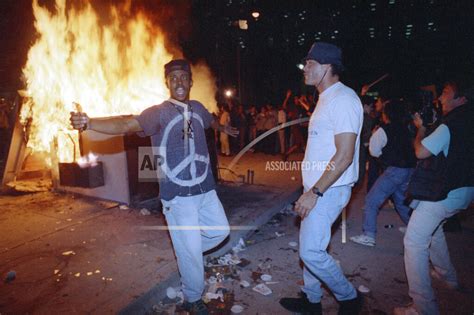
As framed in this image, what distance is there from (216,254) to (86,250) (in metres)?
1.91

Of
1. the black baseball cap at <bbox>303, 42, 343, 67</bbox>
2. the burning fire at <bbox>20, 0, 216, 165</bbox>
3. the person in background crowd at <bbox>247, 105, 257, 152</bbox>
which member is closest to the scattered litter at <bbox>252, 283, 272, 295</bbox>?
the black baseball cap at <bbox>303, 42, 343, 67</bbox>

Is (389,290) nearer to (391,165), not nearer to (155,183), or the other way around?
(391,165)

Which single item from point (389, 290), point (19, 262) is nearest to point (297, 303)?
point (389, 290)

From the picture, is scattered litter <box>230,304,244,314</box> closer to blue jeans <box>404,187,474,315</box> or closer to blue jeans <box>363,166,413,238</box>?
blue jeans <box>404,187,474,315</box>

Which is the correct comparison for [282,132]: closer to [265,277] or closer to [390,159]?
[390,159]

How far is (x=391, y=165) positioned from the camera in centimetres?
493

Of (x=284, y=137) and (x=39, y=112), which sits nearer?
(x=39, y=112)

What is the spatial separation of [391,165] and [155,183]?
4.65 m

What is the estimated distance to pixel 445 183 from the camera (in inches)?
118

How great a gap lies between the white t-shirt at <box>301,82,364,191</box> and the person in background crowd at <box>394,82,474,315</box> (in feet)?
2.62

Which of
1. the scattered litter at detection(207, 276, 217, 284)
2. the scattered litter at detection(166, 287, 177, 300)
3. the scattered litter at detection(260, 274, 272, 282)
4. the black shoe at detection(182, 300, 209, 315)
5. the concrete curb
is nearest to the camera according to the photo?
the black shoe at detection(182, 300, 209, 315)

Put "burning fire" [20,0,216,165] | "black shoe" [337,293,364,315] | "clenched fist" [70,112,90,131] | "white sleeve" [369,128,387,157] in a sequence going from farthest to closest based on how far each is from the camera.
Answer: "burning fire" [20,0,216,165] < "white sleeve" [369,128,387,157] < "black shoe" [337,293,364,315] < "clenched fist" [70,112,90,131]

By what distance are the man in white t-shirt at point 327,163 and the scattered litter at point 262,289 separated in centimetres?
98

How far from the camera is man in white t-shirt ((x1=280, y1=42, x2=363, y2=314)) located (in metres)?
2.71
